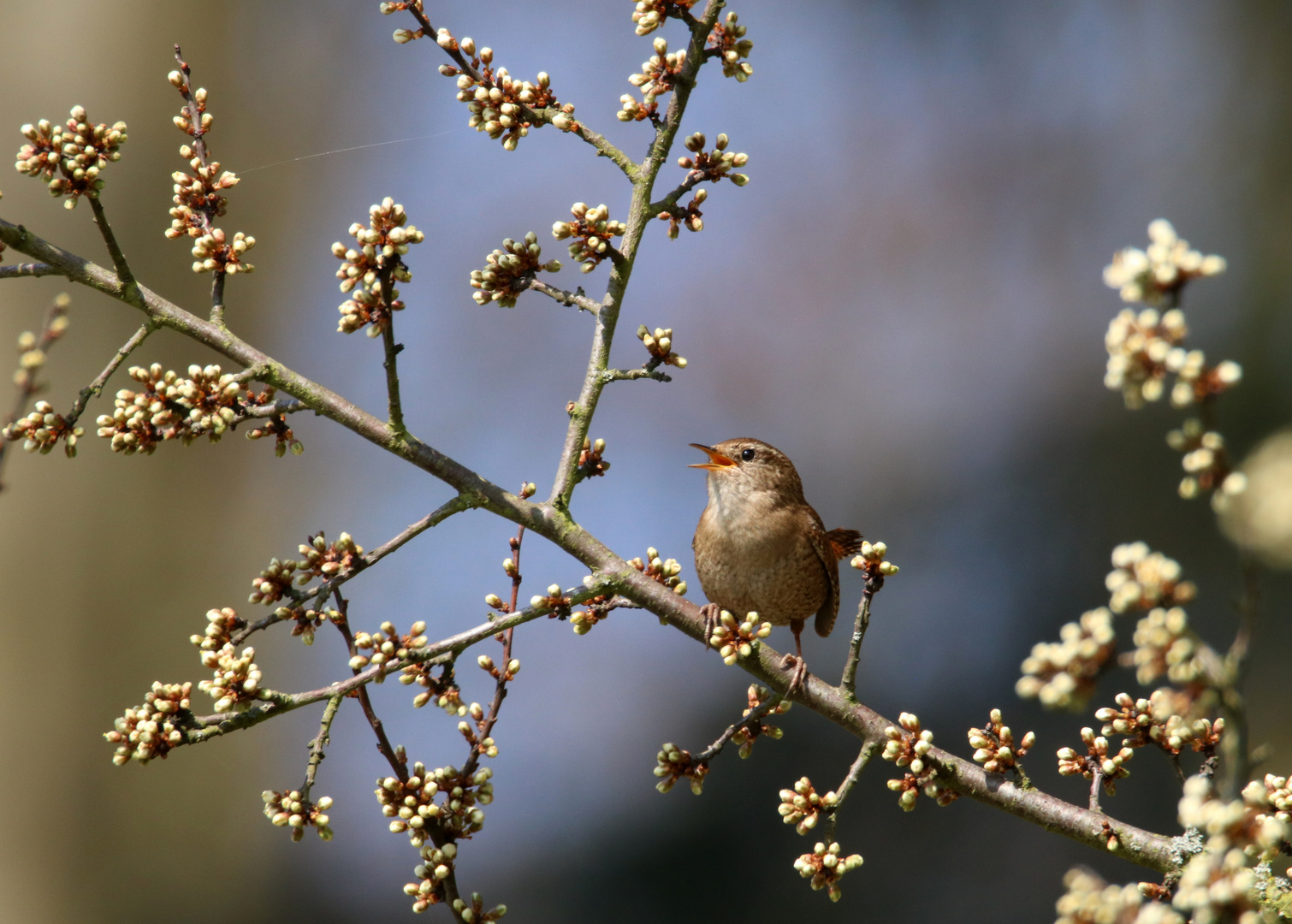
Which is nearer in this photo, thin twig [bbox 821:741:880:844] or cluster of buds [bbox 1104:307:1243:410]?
cluster of buds [bbox 1104:307:1243:410]

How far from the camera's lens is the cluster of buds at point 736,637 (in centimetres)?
200

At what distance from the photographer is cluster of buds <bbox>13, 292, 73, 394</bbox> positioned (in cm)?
112

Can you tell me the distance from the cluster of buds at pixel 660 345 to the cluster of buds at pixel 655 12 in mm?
595

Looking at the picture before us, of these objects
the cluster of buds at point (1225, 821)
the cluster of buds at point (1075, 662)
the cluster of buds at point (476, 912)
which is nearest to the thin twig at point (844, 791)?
the cluster of buds at point (476, 912)

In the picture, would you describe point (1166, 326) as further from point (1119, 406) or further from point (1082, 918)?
point (1119, 406)

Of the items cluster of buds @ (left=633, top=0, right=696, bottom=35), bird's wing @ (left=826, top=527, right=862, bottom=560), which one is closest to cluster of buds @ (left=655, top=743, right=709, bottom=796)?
cluster of buds @ (left=633, top=0, right=696, bottom=35)

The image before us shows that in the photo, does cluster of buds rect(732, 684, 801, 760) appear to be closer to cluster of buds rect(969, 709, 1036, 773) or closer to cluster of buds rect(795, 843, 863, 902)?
cluster of buds rect(795, 843, 863, 902)

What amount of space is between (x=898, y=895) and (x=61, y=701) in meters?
5.80

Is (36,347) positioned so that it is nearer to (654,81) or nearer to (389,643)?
(389,643)

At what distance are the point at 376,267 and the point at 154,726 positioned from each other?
0.86 m

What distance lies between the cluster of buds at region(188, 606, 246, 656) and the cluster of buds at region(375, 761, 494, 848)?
0.38 meters

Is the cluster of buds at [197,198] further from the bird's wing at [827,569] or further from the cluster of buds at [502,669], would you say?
the bird's wing at [827,569]

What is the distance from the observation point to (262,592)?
184cm

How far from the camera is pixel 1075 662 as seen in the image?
109 cm
